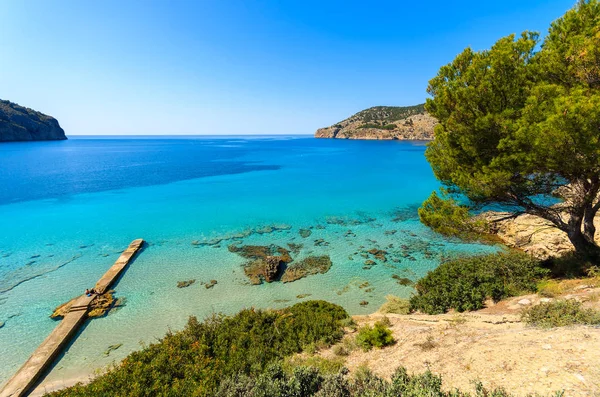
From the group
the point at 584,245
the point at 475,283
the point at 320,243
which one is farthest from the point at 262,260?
the point at 584,245

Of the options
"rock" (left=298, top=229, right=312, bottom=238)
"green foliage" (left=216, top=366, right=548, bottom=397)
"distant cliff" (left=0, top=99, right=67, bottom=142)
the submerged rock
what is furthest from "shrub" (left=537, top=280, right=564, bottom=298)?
"distant cliff" (left=0, top=99, right=67, bottom=142)

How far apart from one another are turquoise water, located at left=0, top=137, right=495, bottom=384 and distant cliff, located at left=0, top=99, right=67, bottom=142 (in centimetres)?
17157

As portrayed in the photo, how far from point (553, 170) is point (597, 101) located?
3189 mm

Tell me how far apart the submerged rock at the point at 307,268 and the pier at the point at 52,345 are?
37.6 feet

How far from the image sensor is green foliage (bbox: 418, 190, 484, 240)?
12.5 meters

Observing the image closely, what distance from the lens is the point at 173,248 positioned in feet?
75.4

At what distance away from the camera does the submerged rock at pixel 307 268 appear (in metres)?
18.2

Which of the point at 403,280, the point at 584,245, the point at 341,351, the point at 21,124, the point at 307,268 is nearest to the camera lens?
the point at 341,351

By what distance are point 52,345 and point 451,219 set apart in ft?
64.7

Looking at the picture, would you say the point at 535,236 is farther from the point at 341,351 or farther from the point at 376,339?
the point at 341,351

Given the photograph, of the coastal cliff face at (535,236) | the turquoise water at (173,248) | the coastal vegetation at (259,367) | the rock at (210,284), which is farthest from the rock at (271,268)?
the coastal cliff face at (535,236)

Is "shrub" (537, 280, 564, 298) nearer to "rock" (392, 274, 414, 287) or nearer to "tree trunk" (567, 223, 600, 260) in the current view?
"tree trunk" (567, 223, 600, 260)

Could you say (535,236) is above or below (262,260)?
above

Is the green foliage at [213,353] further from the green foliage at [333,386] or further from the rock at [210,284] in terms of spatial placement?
the rock at [210,284]
